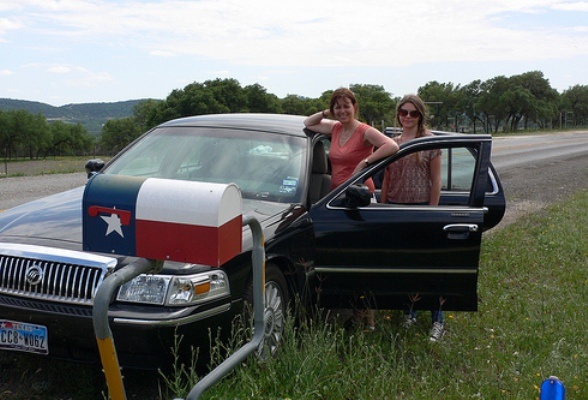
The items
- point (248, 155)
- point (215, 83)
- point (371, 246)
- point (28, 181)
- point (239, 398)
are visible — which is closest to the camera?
point (239, 398)

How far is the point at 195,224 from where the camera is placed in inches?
101

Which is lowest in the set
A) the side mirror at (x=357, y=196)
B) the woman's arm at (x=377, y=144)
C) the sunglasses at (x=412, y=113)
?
the side mirror at (x=357, y=196)

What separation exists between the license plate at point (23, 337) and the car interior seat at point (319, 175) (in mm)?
2502

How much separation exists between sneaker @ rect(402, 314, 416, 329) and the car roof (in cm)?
170

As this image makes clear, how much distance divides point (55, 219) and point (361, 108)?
95905mm

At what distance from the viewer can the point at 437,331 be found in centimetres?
537

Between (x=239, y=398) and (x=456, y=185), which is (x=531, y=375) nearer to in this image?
(x=239, y=398)

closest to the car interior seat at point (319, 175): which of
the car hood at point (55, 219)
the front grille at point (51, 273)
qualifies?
the car hood at point (55, 219)

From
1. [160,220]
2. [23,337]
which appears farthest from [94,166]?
[160,220]

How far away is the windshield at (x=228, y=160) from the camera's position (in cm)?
530

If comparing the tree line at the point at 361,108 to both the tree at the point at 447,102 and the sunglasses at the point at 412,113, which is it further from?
the sunglasses at the point at 412,113

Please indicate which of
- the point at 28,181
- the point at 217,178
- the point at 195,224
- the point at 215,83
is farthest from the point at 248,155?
the point at 215,83

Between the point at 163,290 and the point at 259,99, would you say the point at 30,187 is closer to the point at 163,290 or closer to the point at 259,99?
the point at 163,290

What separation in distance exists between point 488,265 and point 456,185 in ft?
4.37
